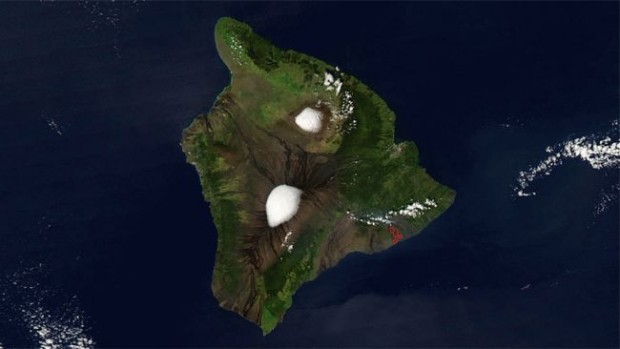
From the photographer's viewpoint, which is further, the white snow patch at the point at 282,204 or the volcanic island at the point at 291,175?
the white snow patch at the point at 282,204

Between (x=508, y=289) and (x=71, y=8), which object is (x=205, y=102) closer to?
(x=71, y=8)

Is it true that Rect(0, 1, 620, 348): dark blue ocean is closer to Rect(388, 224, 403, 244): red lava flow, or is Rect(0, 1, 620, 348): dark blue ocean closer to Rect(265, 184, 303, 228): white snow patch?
Rect(388, 224, 403, 244): red lava flow

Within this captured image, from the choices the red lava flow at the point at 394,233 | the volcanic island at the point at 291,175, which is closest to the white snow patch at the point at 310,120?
the volcanic island at the point at 291,175

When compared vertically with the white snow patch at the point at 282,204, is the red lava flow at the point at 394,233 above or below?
above

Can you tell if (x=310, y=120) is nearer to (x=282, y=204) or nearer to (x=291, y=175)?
(x=291, y=175)

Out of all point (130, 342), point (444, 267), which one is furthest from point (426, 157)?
point (130, 342)

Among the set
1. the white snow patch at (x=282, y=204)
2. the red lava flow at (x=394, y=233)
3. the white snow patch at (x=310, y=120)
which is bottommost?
the white snow patch at (x=282, y=204)

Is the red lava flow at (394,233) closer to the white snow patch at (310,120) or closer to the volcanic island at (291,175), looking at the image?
the volcanic island at (291,175)
